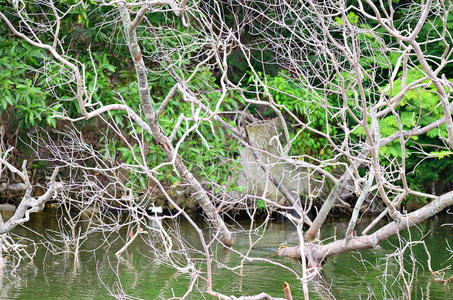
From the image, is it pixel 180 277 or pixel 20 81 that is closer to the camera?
pixel 180 277

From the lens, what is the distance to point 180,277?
26.4ft

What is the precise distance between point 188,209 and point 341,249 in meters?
5.21

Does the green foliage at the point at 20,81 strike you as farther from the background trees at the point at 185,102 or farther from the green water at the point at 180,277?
the green water at the point at 180,277

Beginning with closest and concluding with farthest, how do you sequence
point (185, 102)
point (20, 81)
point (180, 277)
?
point (180, 277) → point (20, 81) → point (185, 102)

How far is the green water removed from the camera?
23.7 ft

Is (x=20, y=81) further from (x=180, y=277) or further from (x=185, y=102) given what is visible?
(x=180, y=277)

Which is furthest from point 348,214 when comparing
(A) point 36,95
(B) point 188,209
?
(A) point 36,95

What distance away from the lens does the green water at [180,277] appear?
7223 millimetres

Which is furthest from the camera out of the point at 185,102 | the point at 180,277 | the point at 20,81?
the point at 185,102

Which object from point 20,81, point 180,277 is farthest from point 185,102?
point 180,277

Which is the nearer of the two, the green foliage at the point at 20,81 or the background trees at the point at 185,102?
the background trees at the point at 185,102

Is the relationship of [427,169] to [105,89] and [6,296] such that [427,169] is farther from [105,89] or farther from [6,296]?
[6,296]

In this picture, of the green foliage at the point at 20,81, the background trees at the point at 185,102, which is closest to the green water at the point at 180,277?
the background trees at the point at 185,102

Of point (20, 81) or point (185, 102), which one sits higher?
point (20, 81)
